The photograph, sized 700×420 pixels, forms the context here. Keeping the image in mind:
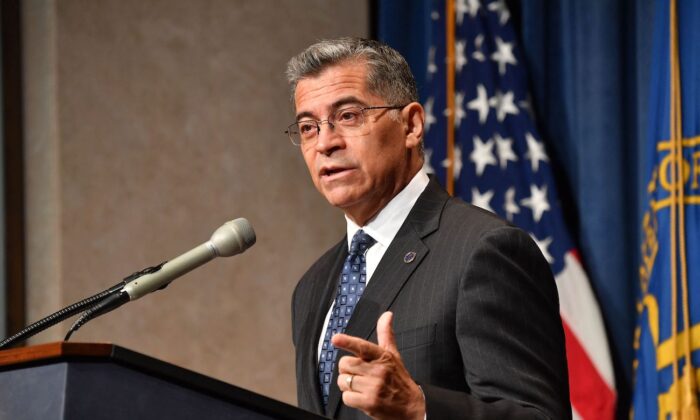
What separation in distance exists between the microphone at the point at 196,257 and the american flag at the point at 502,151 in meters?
2.29

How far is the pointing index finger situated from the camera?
1465mm

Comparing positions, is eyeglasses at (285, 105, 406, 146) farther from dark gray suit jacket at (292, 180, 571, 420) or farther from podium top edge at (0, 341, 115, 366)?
podium top edge at (0, 341, 115, 366)

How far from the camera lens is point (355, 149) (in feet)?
7.52

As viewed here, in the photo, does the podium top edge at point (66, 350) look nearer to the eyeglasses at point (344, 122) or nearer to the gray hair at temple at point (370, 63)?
the eyeglasses at point (344, 122)

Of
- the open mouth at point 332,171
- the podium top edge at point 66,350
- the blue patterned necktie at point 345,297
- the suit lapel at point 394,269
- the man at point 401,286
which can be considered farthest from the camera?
the open mouth at point 332,171

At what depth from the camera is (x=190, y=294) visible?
427 centimetres

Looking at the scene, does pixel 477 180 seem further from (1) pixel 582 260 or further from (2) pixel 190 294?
(2) pixel 190 294

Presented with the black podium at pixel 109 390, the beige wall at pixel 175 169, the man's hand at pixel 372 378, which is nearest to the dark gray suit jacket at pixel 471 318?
the man's hand at pixel 372 378

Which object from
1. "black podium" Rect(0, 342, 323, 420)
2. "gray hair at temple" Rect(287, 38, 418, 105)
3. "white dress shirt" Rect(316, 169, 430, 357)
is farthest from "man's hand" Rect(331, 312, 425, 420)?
"gray hair at temple" Rect(287, 38, 418, 105)

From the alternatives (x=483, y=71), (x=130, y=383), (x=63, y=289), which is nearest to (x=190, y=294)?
(x=63, y=289)

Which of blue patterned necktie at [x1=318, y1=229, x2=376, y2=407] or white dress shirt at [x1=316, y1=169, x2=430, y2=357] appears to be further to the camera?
white dress shirt at [x1=316, y1=169, x2=430, y2=357]

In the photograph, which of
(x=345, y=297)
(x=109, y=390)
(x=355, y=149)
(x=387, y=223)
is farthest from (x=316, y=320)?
(x=109, y=390)

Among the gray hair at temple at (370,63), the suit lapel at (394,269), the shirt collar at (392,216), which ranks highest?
the gray hair at temple at (370,63)

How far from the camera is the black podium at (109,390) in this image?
134 cm
